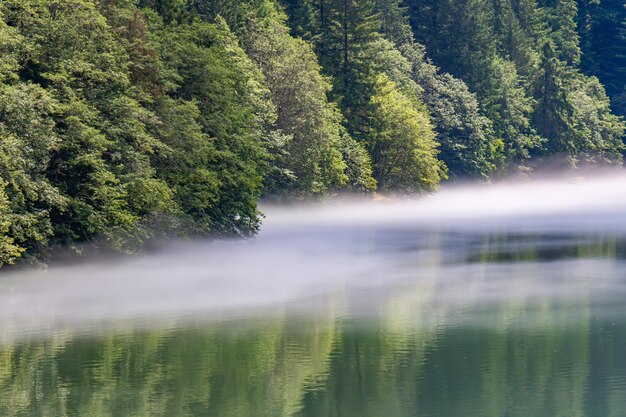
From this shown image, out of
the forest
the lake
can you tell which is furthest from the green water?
the forest

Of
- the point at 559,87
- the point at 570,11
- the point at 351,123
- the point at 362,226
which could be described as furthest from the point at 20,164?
the point at 570,11

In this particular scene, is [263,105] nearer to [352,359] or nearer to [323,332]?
[323,332]

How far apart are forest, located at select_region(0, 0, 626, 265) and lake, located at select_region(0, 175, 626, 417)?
3039mm

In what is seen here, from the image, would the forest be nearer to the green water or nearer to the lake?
the lake

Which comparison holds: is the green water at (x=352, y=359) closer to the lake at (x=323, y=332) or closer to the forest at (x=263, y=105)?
the lake at (x=323, y=332)

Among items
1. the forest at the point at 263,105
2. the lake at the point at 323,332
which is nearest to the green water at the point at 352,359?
the lake at the point at 323,332

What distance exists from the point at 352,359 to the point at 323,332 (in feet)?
15.3

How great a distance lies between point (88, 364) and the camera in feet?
104

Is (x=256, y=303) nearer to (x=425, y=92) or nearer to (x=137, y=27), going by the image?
(x=137, y=27)

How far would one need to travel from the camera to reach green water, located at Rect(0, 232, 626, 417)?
85.9 feet

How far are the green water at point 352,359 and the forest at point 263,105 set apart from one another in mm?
10669

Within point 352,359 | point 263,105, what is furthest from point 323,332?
point 263,105

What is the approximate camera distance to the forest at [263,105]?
50688 millimetres

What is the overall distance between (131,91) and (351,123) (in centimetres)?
5281
